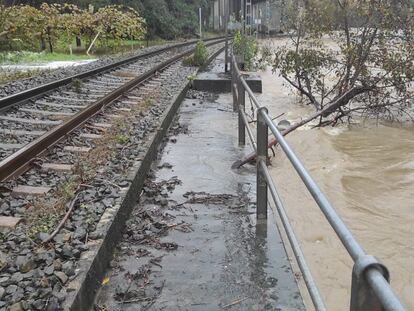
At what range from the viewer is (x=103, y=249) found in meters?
3.58

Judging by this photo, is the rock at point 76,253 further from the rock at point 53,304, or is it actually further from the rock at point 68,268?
the rock at point 53,304

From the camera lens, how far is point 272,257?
3857mm

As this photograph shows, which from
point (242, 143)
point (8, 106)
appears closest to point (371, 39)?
point (242, 143)

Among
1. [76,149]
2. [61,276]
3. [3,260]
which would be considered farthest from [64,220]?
[76,149]

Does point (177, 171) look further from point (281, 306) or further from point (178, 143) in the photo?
point (281, 306)

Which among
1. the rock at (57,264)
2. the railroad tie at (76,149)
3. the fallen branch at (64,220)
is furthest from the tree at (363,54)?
the rock at (57,264)

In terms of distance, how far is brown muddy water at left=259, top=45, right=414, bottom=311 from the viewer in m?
4.45

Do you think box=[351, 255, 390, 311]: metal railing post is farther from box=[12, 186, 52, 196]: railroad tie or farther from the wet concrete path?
box=[12, 186, 52, 196]: railroad tie

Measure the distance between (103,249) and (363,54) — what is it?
28.3 feet

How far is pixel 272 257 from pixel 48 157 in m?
3.28

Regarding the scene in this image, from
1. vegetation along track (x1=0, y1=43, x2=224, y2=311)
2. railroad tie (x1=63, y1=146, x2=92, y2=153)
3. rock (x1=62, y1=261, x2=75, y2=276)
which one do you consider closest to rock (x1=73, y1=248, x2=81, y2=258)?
vegetation along track (x1=0, y1=43, x2=224, y2=311)

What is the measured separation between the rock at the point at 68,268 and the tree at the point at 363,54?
717cm

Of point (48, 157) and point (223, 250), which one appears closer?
point (223, 250)

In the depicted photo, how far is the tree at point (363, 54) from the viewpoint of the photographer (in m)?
10.2
